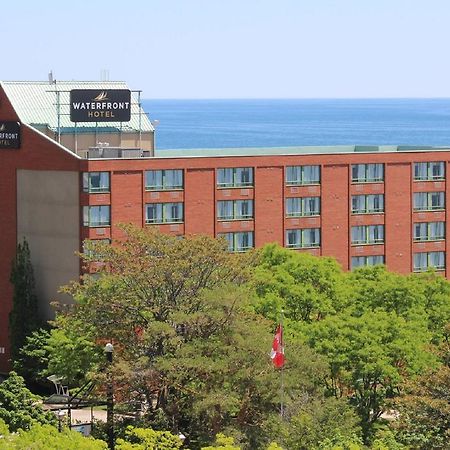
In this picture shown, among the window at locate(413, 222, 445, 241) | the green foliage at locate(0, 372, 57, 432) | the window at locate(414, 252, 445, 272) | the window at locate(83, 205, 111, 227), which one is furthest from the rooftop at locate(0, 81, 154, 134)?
the green foliage at locate(0, 372, 57, 432)

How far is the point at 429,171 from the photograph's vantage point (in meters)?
133

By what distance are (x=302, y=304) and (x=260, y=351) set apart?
1944cm

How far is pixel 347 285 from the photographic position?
101375 millimetres

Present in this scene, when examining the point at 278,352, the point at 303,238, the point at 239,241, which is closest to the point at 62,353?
the point at 239,241

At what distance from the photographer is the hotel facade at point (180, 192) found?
391ft

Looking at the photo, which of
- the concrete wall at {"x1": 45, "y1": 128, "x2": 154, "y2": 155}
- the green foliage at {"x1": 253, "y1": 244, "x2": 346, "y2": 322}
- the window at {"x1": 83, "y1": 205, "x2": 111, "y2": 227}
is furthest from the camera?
the concrete wall at {"x1": 45, "y1": 128, "x2": 154, "y2": 155}

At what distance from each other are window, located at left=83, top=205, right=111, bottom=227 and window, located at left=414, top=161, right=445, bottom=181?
26.8 metres

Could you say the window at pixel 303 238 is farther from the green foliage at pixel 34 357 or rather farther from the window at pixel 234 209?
the green foliage at pixel 34 357

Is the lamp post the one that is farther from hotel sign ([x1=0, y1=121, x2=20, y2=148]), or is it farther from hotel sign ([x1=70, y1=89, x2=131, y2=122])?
hotel sign ([x1=70, y1=89, x2=131, y2=122])

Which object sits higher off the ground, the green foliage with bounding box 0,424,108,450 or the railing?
the railing

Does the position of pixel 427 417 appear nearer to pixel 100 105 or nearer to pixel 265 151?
pixel 265 151

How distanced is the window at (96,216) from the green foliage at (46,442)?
5537 cm

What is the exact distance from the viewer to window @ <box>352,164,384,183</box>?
129250 mm

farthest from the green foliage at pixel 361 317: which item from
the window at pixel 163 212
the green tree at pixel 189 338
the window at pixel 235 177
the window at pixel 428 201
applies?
the window at pixel 428 201
